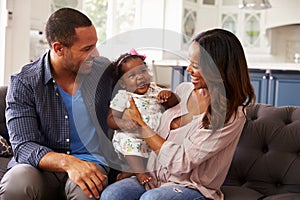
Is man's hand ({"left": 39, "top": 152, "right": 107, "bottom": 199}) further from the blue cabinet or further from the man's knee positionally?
the blue cabinet

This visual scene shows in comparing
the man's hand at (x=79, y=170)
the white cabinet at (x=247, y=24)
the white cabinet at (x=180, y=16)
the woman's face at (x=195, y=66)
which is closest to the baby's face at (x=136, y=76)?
the woman's face at (x=195, y=66)

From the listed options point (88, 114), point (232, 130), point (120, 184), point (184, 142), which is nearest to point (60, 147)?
point (88, 114)

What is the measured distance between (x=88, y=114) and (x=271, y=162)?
2.71 ft

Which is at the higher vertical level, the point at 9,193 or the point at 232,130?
the point at 232,130

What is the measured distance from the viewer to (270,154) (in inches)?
81.1

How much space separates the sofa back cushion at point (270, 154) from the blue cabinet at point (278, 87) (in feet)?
7.68

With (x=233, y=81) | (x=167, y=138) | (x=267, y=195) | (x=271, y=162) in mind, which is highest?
(x=233, y=81)

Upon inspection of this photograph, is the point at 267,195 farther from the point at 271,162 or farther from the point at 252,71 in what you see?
the point at 252,71

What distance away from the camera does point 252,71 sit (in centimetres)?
465

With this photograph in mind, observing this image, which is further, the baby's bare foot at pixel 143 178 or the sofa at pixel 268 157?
the sofa at pixel 268 157

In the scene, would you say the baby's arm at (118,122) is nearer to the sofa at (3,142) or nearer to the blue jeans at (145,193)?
the blue jeans at (145,193)

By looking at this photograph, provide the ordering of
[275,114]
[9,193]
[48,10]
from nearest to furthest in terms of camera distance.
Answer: [9,193]
[275,114]
[48,10]

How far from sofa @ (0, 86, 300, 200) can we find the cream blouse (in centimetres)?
33

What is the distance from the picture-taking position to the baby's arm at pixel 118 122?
1.82 m
